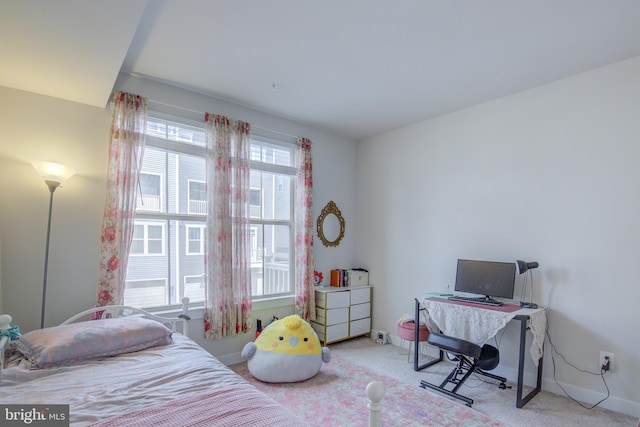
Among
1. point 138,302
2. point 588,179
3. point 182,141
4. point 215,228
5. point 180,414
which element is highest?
point 182,141

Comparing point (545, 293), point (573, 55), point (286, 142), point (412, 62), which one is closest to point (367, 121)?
point (286, 142)

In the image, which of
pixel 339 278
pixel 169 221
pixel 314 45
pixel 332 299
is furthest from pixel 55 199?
pixel 339 278

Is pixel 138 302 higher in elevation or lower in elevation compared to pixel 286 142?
lower

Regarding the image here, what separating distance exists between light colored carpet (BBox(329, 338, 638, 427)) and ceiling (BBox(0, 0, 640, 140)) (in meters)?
2.84

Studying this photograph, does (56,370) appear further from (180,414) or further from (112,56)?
(112,56)

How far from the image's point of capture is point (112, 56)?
2.08 m

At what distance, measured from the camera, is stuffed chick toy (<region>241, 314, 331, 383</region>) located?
117 inches

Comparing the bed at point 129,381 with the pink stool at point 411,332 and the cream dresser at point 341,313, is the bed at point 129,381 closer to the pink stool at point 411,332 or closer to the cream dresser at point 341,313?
the cream dresser at point 341,313

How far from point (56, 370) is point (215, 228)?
5.59ft

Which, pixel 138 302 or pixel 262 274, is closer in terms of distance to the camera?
pixel 138 302

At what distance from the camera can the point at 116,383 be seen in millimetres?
1661

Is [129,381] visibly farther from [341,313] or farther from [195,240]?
[341,313]

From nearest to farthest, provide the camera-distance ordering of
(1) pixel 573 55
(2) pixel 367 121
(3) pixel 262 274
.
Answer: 1. (1) pixel 573 55
2. (3) pixel 262 274
3. (2) pixel 367 121

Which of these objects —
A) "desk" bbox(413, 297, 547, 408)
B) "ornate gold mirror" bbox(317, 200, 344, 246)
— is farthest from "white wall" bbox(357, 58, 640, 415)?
"ornate gold mirror" bbox(317, 200, 344, 246)
